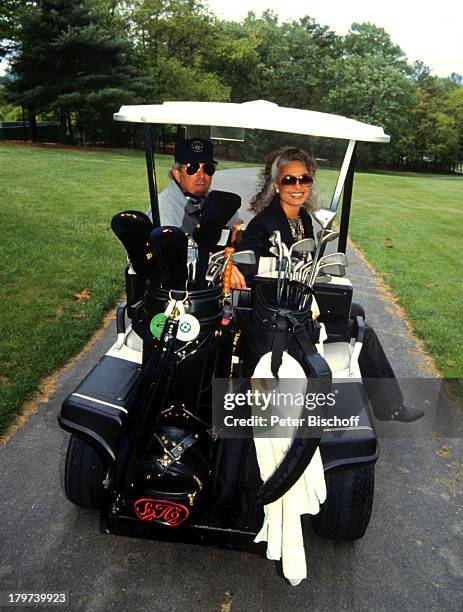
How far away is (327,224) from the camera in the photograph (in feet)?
7.36

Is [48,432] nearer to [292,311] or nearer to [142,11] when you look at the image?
[292,311]

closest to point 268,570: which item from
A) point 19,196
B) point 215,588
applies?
point 215,588

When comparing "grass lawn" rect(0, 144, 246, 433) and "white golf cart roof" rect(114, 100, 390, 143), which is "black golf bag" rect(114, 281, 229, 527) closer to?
"white golf cart roof" rect(114, 100, 390, 143)

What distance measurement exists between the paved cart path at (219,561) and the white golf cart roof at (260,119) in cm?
187

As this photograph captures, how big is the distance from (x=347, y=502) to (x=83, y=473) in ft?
3.88

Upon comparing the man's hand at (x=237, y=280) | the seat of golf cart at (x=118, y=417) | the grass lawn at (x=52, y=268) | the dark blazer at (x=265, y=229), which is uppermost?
the dark blazer at (x=265, y=229)

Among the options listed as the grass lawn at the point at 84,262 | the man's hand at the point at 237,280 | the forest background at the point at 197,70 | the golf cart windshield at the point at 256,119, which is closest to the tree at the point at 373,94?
the forest background at the point at 197,70

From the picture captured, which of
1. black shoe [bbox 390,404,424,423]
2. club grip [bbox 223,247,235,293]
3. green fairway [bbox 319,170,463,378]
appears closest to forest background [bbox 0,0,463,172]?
green fairway [bbox 319,170,463,378]

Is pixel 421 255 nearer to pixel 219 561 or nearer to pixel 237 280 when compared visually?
pixel 237 280

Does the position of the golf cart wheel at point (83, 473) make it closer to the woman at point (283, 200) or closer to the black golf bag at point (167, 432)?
the black golf bag at point (167, 432)

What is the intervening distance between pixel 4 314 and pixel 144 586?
3.50m

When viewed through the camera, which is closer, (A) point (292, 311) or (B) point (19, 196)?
(A) point (292, 311)

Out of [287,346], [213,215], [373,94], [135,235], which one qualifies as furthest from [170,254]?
[373,94]

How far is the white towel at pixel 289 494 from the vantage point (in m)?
1.86
